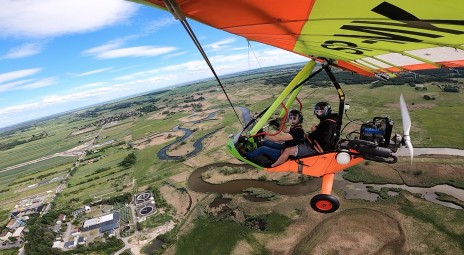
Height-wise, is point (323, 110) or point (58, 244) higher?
point (323, 110)

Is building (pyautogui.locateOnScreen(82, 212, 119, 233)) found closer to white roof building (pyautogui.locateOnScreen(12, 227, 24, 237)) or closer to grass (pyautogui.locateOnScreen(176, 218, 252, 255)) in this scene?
white roof building (pyautogui.locateOnScreen(12, 227, 24, 237))

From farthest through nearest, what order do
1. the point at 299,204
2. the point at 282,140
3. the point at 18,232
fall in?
the point at 18,232
the point at 299,204
the point at 282,140

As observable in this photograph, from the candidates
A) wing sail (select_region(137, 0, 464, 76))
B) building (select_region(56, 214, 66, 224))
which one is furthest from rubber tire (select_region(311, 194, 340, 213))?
building (select_region(56, 214, 66, 224))

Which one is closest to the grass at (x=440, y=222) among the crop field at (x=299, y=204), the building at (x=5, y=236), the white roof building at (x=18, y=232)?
the crop field at (x=299, y=204)

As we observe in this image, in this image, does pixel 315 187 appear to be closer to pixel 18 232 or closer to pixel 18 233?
pixel 18 233

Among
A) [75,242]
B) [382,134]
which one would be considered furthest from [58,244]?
[382,134]
